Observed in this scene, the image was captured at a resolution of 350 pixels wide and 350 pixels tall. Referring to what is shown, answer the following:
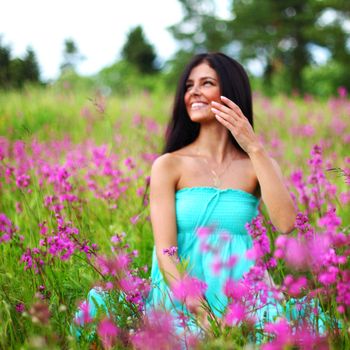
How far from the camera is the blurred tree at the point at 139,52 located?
35.2 meters

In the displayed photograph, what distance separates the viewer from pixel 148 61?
35.8m

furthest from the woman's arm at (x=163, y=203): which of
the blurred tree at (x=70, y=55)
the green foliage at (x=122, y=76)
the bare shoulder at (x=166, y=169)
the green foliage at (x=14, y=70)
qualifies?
the blurred tree at (x=70, y=55)

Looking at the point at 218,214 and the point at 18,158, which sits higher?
the point at 18,158

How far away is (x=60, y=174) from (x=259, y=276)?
146cm

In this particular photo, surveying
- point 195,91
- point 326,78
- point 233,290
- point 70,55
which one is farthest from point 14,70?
point 70,55

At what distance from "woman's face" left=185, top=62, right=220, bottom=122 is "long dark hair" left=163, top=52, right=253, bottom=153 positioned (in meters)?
0.03

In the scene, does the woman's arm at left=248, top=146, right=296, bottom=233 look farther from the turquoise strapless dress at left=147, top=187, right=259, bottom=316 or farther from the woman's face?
the woman's face

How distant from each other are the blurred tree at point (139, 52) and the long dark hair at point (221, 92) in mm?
33182

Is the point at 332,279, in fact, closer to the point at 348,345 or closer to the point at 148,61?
the point at 348,345

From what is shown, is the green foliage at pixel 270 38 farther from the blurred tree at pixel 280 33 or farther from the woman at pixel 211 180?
the woman at pixel 211 180

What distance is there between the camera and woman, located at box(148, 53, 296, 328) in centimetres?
233

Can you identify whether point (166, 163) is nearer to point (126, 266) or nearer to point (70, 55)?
point (126, 266)

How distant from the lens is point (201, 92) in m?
2.76

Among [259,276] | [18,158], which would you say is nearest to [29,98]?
[18,158]
